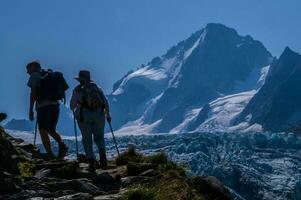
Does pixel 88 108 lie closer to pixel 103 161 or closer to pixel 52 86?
Result: pixel 103 161

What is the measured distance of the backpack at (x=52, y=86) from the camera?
55.1ft

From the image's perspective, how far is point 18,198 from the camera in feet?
32.9

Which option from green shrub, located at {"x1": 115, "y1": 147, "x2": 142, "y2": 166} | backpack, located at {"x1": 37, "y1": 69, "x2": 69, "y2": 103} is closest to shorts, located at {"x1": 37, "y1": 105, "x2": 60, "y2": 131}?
backpack, located at {"x1": 37, "y1": 69, "x2": 69, "y2": 103}

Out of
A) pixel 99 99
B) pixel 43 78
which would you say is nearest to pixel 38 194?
pixel 99 99

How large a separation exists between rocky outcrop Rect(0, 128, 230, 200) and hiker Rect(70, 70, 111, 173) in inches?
63.1

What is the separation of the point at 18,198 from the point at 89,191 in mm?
1510

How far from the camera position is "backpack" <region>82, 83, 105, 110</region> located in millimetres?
15516

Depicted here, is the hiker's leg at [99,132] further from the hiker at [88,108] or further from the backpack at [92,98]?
the backpack at [92,98]

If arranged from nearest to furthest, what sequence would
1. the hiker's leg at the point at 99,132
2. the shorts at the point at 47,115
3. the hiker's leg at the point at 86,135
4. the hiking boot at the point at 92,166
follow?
the hiking boot at the point at 92,166 < the hiker's leg at the point at 86,135 < the hiker's leg at the point at 99,132 < the shorts at the point at 47,115

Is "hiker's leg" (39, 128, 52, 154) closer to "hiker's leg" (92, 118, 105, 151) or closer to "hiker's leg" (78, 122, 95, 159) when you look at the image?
"hiker's leg" (92, 118, 105, 151)

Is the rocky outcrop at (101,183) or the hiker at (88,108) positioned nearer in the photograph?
the rocky outcrop at (101,183)

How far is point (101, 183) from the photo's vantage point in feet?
40.9

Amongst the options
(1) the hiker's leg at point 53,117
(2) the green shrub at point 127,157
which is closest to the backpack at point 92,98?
(2) the green shrub at point 127,157

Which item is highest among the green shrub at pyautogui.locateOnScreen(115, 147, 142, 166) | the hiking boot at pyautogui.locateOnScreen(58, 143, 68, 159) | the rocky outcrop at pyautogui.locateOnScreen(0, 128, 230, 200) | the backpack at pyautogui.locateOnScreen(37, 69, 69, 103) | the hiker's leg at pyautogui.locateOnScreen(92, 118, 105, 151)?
the backpack at pyautogui.locateOnScreen(37, 69, 69, 103)
